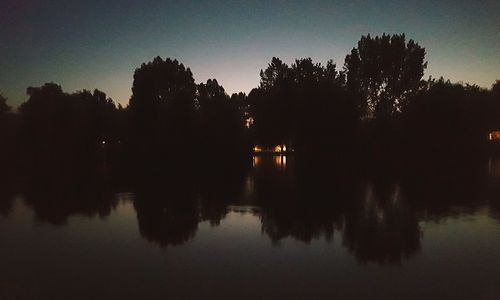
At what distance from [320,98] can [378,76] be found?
17.1m

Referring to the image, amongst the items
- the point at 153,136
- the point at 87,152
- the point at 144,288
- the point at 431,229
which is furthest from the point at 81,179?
the point at 87,152

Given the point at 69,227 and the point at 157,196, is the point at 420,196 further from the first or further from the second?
the point at 69,227

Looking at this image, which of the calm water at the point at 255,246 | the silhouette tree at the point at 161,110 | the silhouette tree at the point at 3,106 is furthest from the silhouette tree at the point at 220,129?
the silhouette tree at the point at 3,106

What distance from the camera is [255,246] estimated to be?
1227 cm

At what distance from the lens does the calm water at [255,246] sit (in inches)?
342

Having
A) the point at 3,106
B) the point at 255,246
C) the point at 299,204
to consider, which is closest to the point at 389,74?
the point at 299,204

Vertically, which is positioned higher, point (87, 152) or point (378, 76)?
point (378, 76)

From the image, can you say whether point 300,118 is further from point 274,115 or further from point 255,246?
point 255,246

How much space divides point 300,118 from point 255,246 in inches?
1614

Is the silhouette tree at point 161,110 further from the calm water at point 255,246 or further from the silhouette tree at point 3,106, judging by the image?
the silhouette tree at point 3,106

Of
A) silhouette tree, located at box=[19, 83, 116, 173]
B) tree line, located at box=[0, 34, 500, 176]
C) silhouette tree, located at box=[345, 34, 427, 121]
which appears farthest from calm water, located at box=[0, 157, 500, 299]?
silhouette tree, located at box=[19, 83, 116, 173]

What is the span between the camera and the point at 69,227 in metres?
15.1

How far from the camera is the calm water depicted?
28.5ft

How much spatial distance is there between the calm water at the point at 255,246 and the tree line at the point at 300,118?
2935cm
